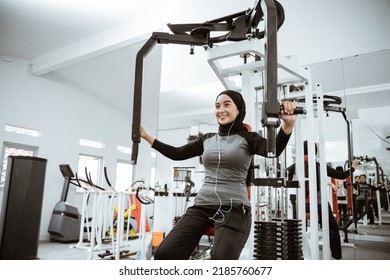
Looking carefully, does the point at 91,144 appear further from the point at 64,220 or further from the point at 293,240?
the point at 293,240

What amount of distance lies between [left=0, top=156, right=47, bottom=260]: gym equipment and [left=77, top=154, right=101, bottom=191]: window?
261 cm

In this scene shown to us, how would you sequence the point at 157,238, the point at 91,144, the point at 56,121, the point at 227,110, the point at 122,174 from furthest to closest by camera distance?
the point at 122,174, the point at 91,144, the point at 56,121, the point at 157,238, the point at 227,110

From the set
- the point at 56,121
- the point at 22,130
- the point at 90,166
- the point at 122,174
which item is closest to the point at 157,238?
the point at 22,130

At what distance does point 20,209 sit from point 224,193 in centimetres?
186

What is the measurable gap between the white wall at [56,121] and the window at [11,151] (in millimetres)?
69

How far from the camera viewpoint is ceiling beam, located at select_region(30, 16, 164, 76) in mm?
3119

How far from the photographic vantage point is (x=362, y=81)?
185 centimetres

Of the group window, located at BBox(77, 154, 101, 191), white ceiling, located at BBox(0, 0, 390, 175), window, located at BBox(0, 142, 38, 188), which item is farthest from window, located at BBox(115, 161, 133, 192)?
white ceiling, located at BBox(0, 0, 390, 175)

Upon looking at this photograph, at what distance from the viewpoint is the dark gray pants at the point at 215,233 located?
117cm

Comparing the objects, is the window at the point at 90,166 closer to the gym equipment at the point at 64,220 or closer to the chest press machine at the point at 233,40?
the gym equipment at the point at 64,220

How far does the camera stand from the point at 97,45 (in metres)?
3.57
